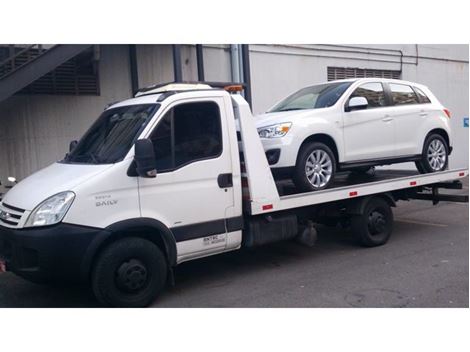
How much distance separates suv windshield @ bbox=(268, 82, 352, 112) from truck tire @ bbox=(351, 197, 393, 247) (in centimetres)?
163

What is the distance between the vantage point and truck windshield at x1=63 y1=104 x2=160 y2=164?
5367 mm

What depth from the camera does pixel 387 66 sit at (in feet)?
51.1

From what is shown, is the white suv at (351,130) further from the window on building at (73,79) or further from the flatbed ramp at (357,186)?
the window on building at (73,79)

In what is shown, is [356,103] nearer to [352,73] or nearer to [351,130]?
[351,130]

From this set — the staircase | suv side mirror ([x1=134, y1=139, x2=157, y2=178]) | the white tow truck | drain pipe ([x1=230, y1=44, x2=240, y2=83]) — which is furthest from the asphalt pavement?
drain pipe ([x1=230, y1=44, x2=240, y2=83])

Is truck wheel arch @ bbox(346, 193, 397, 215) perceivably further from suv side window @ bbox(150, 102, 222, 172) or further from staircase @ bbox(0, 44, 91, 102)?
staircase @ bbox(0, 44, 91, 102)

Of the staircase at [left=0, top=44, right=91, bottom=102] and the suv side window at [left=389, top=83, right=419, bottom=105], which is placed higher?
the staircase at [left=0, top=44, right=91, bottom=102]

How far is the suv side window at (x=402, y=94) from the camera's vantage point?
7.88m

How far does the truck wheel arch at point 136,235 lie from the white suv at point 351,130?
183 cm

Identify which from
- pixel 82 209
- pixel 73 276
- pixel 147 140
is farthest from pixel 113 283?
pixel 147 140

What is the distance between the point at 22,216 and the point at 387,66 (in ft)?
43.3

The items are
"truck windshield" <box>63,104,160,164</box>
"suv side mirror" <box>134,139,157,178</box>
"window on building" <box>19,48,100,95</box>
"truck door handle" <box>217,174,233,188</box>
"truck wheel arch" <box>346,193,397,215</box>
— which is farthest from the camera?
"window on building" <box>19,48,100,95</box>

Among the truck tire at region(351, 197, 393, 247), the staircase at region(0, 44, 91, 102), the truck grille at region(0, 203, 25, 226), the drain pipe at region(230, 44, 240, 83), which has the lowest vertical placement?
the truck tire at region(351, 197, 393, 247)

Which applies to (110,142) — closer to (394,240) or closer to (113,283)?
(113,283)
